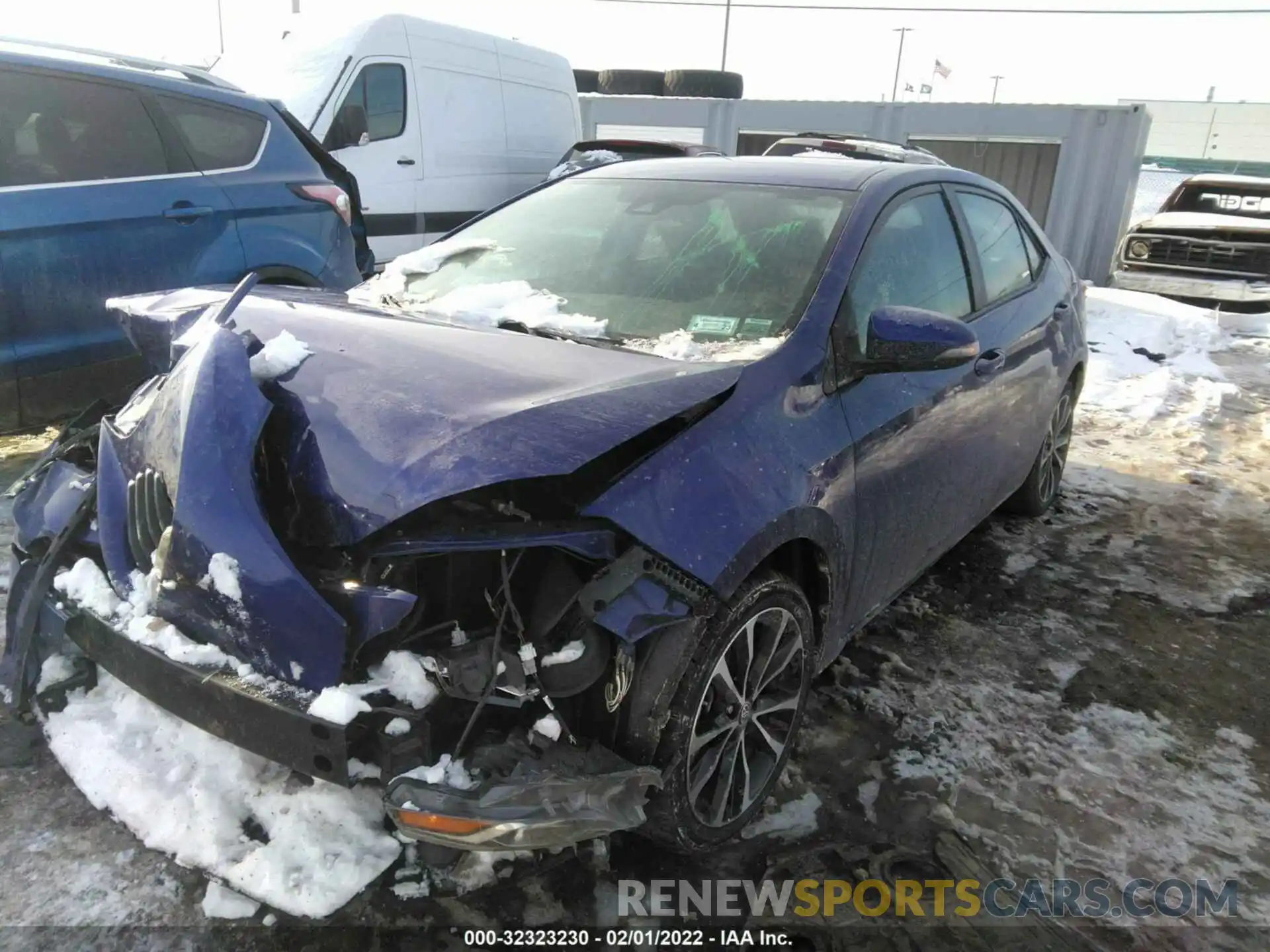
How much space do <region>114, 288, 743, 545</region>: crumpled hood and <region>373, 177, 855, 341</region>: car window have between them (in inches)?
13.2

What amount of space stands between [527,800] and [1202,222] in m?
11.5

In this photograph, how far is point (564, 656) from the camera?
1.88 metres

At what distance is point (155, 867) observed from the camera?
2.07m

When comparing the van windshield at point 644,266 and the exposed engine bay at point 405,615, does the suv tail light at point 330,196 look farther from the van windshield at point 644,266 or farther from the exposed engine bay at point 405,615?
the exposed engine bay at point 405,615

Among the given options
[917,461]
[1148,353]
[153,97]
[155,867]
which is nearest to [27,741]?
[155,867]

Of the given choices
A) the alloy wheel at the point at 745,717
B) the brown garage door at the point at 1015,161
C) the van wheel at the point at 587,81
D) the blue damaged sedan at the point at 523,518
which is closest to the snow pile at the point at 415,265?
the blue damaged sedan at the point at 523,518

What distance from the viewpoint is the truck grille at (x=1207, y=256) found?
10.1 meters

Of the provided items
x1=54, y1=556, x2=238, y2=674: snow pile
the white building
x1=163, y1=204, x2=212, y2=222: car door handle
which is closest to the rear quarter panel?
x1=163, y1=204, x2=212, y2=222: car door handle

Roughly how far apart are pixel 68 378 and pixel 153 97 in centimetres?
142

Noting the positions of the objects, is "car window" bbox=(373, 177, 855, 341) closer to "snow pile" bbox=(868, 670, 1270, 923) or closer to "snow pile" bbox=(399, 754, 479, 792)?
"snow pile" bbox=(399, 754, 479, 792)

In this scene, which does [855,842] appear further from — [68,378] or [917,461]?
[68,378]

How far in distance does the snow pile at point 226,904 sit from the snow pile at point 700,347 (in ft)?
5.14

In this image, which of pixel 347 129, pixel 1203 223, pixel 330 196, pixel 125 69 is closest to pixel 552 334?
pixel 330 196

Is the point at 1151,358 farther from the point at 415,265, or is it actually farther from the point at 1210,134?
the point at 1210,134
